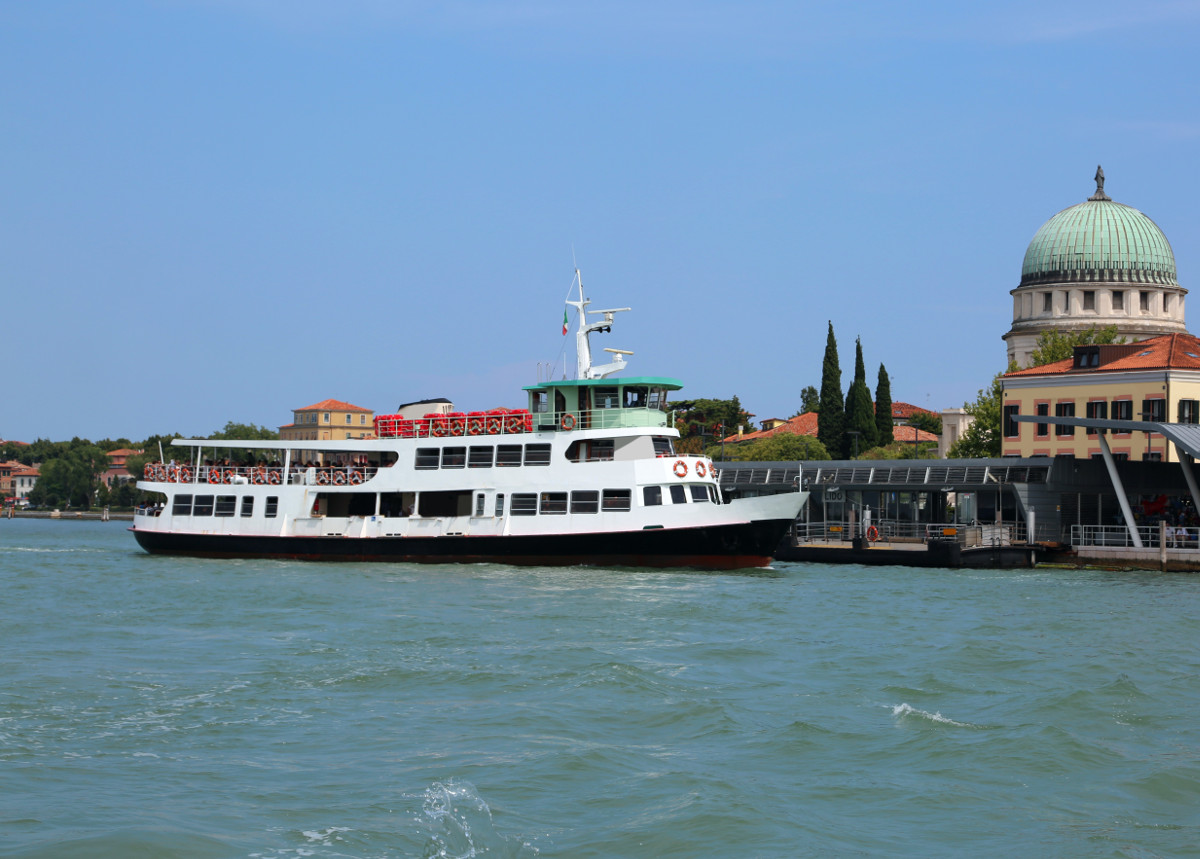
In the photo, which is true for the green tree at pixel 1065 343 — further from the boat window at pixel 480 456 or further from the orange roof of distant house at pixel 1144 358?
the boat window at pixel 480 456

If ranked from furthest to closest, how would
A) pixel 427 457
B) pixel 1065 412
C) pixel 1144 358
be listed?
pixel 1065 412
pixel 1144 358
pixel 427 457

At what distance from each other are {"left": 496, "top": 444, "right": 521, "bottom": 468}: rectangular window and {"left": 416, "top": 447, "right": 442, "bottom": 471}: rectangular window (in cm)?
234

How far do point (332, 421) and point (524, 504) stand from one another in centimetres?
11961

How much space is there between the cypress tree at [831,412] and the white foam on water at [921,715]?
78353 millimetres

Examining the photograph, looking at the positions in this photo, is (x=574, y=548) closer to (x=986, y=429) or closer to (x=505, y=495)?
(x=505, y=495)

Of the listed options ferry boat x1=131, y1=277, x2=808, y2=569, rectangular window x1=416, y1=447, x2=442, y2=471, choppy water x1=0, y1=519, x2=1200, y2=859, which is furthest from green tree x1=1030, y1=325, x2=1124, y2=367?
choppy water x1=0, y1=519, x2=1200, y2=859

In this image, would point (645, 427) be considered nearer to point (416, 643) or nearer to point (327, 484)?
point (327, 484)

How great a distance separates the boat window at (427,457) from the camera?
43.5m

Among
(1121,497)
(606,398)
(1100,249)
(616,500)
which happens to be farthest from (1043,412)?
(1100,249)

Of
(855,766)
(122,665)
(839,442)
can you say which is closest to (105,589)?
(122,665)

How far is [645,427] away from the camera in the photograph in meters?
40.9

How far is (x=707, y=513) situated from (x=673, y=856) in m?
28.0

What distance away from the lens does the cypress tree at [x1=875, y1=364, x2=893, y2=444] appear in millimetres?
101600

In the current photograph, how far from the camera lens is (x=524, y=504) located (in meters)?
41.5
